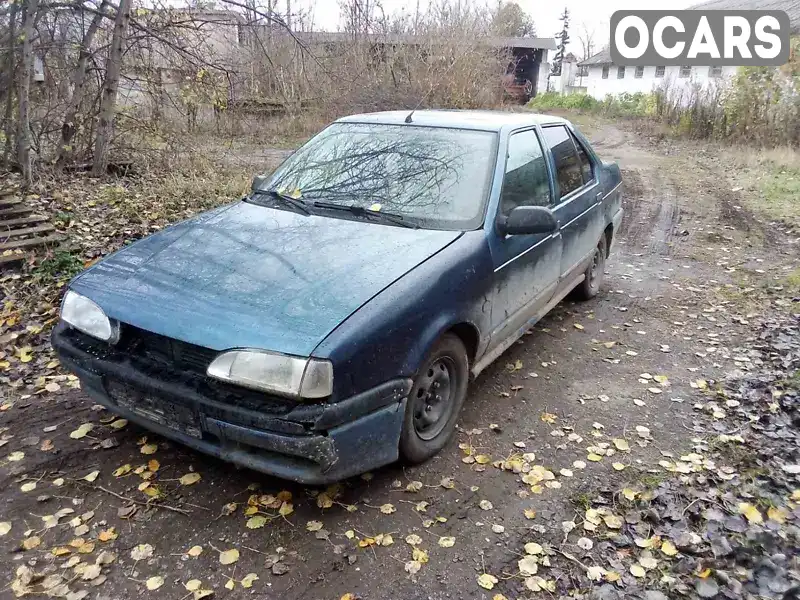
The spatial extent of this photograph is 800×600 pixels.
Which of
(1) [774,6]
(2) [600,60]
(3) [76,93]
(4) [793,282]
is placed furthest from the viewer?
(2) [600,60]

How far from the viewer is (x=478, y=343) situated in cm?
341

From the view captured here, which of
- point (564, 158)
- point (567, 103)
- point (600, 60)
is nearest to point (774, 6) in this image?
point (567, 103)

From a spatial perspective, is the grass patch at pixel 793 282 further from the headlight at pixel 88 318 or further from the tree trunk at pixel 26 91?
the tree trunk at pixel 26 91

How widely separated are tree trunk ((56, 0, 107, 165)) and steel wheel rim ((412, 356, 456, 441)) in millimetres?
7450

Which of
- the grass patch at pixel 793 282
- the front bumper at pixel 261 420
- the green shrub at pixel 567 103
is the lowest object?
the grass patch at pixel 793 282

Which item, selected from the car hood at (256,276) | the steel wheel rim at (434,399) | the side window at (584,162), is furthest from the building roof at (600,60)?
the steel wheel rim at (434,399)

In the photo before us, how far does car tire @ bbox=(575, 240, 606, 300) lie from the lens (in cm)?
557

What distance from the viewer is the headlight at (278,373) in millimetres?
2393

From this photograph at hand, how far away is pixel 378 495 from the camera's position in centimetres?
298

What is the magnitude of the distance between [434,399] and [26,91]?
21.7 ft

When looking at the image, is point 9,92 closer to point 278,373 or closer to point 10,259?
point 10,259

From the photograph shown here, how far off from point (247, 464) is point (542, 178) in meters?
2.89

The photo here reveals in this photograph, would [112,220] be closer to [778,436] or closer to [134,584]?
[134,584]

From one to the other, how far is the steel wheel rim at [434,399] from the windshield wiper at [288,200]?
130cm
